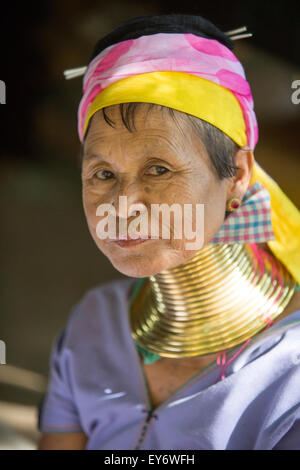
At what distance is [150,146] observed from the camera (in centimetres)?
107

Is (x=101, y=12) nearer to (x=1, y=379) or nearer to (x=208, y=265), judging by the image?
(x=208, y=265)

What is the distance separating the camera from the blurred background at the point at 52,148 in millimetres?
1197

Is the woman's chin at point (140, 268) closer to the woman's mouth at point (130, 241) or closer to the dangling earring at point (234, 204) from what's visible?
the woman's mouth at point (130, 241)

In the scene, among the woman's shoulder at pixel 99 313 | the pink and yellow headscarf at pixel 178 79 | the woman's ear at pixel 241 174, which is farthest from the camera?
the woman's shoulder at pixel 99 313

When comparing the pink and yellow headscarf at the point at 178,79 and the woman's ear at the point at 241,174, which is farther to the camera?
the woman's ear at the point at 241,174

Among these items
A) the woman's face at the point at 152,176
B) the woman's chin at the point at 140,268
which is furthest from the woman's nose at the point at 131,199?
the woman's chin at the point at 140,268

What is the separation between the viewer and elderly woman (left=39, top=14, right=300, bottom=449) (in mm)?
1074

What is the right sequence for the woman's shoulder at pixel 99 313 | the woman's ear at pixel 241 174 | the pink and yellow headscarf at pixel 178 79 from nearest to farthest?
the pink and yellow headscarf at pixel 178 79
the woman's ear at pixel 241 174
the woman's shoulder at pixel 99 313

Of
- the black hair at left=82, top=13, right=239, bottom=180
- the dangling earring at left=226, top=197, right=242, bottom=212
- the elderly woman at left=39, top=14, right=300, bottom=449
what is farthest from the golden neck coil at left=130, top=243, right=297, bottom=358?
the black hair at left=82, top=13, right=239, bottom=180

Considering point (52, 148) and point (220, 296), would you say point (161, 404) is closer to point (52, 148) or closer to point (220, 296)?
point (220, 296)

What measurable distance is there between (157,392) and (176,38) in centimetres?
82

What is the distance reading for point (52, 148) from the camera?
244 cm

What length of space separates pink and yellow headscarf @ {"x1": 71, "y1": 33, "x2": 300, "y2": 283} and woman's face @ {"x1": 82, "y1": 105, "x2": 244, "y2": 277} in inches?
1.3

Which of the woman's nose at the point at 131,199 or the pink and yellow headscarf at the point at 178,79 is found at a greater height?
the pink and yellow headscarf at the point at 178,79
